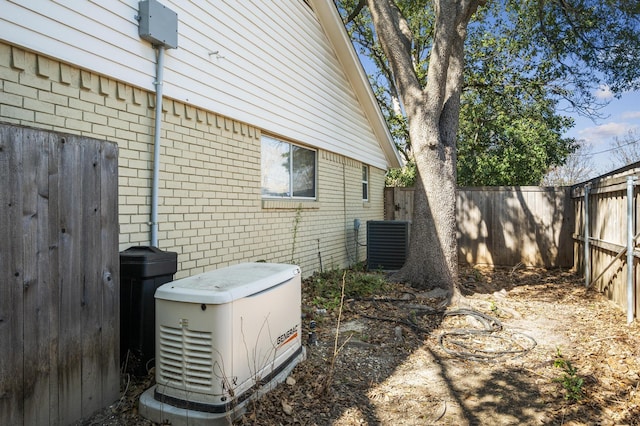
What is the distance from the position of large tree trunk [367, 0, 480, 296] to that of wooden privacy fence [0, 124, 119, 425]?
17.7ft

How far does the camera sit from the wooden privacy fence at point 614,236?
570cm

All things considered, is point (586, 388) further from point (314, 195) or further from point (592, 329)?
point (314, 195)

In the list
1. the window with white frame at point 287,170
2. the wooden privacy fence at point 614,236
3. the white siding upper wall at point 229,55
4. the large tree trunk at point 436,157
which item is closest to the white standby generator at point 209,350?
the white siding upper wall at point 229,55

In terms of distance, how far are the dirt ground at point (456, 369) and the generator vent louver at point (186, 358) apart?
0.39 meters

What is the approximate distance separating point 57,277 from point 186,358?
101cm

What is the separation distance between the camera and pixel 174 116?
16.3ft

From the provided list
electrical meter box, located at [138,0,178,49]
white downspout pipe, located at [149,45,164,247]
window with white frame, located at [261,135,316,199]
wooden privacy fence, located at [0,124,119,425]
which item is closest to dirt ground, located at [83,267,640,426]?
wooden privacy fence, located at [0,124,119,425]

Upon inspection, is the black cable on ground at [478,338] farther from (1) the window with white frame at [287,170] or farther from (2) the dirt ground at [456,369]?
(1) the window with white frame at [287,170]

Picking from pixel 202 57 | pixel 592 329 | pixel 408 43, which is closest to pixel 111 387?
pixel 202 57

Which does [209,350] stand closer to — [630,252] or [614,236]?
[630,252]

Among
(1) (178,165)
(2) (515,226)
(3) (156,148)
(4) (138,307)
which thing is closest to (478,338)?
(4) (138,307)

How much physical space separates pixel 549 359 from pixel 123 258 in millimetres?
4427

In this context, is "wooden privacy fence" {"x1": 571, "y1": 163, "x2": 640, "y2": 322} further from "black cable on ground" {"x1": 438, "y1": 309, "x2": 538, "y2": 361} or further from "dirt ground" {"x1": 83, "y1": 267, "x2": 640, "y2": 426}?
"black cable on ground" {"x1": 438, "y1": 309, "x2": 538, "y2": 361}

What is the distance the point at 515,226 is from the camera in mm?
11305
